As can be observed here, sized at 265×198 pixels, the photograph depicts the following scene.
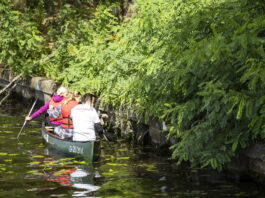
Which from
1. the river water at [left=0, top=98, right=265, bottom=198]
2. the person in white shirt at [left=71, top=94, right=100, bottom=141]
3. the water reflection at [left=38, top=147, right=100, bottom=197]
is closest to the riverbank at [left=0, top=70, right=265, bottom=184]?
the river water at [left=0, top=98, right=265, bottom=198]

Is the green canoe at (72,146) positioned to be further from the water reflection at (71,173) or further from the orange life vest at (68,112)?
the orange life vest at (68,112)

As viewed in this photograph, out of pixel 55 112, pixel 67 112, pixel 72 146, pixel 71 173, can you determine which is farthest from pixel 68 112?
pixel 71 173

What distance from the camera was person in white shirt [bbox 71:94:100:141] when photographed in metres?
11.9

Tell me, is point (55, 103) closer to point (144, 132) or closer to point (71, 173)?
point (144, 132)

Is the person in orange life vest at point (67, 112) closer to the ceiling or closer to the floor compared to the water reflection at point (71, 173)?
closer to the ceiling

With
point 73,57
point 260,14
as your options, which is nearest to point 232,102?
point 260,14


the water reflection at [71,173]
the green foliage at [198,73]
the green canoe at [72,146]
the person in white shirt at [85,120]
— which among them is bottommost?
the water reflection at [71,173]

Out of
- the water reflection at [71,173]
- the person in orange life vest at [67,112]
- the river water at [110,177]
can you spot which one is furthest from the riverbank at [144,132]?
the water reflection at [71,173]

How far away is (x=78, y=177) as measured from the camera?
33.7ft

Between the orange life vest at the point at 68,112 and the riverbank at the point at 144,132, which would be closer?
the riverbank at the point at 144,132

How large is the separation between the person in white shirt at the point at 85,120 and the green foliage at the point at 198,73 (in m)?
1.05

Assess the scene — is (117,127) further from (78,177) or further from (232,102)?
(232,102)

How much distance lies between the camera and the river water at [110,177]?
901 centimetres

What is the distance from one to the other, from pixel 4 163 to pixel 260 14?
238 inches
